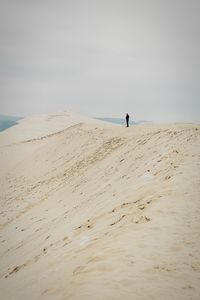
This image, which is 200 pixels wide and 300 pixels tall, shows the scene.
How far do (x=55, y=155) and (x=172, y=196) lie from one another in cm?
2245

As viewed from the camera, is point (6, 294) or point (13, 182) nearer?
point (6, 294)

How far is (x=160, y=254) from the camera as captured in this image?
24.3 feet

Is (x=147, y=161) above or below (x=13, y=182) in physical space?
above

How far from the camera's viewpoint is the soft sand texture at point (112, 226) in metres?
6.59

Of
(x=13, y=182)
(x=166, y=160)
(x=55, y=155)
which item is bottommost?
(x=13, y=182)

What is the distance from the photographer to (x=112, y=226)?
9.98m

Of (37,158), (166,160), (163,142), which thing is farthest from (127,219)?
(37,158)

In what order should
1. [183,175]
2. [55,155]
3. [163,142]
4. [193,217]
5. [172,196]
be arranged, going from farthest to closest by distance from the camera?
[55,155] < [163,142] < [183,175] < [172,196] < [193,217]

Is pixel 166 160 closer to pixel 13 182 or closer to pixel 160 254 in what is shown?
pixel 160 254

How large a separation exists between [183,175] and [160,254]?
220 inches

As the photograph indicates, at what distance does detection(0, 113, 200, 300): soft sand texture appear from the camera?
6586 mm

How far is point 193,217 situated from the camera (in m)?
9.24

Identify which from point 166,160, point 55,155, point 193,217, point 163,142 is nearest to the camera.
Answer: point 193,217

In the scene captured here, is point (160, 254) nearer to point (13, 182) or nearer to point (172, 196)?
point (172, 196)
